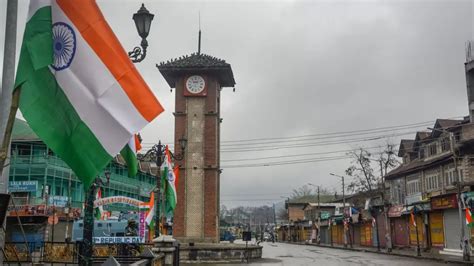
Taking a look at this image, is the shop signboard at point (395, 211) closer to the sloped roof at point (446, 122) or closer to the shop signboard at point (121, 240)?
the sloped roof at point (446, 122)

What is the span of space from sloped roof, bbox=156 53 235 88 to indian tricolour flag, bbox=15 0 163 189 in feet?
108

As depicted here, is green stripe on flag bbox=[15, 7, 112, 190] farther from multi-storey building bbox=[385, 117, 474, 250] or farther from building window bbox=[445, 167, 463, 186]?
building window bbox=[445, 167, 463, 186]

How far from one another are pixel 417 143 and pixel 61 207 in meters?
36.2

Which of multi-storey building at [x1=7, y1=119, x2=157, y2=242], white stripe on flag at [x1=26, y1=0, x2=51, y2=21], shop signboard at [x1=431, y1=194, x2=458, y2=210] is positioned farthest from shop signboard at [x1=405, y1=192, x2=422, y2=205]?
white stripe on flag at [x1=26, y1=0, x2=51, y2=21]

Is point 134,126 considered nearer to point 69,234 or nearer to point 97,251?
point 97,251

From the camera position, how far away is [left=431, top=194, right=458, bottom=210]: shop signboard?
40025 millimetres

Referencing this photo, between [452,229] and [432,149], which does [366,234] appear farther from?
[452,229]

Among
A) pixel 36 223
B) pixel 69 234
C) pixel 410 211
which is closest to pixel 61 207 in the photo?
pixel 69 234

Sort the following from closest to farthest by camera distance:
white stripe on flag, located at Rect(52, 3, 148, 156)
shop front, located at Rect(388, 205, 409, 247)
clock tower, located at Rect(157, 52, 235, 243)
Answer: white stripe on flag, located at Rect(52, 3, 148, 156) → clock tower, located at Rect(157, 52, 235, 243) → shop front, located at Rect(388, 205, 409, 247)

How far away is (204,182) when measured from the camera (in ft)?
123

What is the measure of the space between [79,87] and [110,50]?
541mm

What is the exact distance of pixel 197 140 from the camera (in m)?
37.6

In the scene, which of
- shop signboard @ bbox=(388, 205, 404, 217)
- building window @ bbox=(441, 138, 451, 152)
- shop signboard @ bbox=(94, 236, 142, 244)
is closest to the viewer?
shop signboard @ bbox=(94, 236, 142, 244)

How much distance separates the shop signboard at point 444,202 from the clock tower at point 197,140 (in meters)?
18.5
